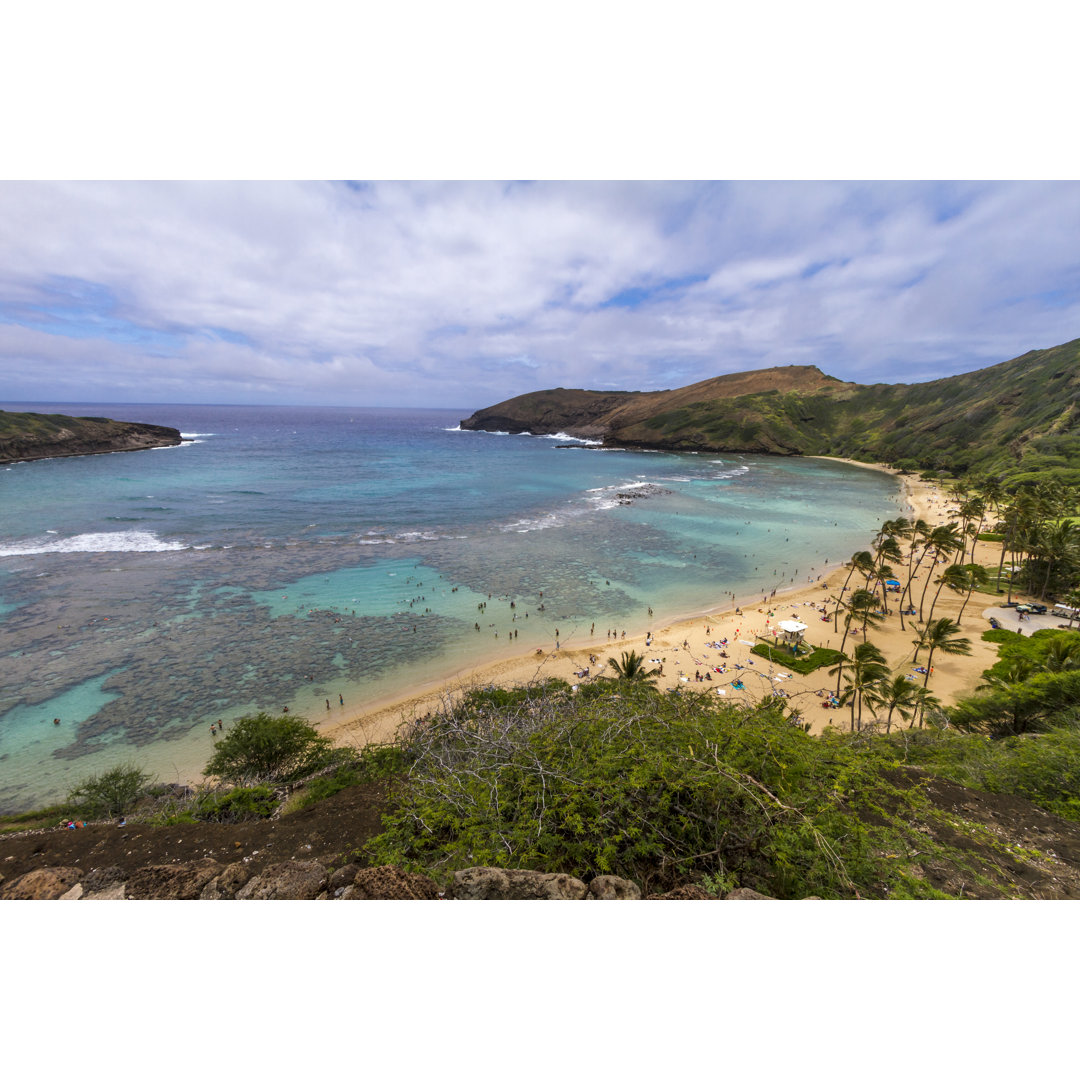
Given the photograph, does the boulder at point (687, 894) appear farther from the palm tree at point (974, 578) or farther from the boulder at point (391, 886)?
the palm tree at point (974, 578)

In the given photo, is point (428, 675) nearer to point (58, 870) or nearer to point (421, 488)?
point (58, 870)

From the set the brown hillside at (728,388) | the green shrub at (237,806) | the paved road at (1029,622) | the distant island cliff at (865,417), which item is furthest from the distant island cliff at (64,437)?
the paved road at (1029,622)

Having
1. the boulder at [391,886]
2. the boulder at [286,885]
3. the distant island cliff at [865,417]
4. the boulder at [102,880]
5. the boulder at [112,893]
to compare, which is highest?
the distant island cliff at [865,417]

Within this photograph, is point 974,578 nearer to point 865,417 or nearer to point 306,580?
point 306,580

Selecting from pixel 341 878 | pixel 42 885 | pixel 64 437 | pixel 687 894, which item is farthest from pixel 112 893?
pixel 64 437

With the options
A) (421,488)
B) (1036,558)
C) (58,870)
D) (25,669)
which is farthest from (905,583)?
(421,488)
